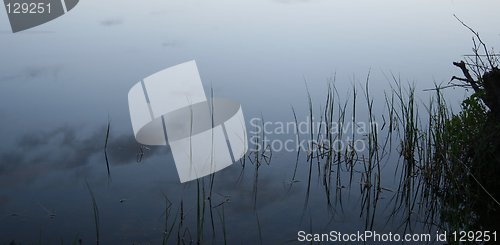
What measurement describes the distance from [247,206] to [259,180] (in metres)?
0.55

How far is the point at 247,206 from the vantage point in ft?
14.7

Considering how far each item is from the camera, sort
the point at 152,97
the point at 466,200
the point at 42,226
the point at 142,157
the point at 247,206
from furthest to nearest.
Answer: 1. the point at 152,97
2. the point at 142,157
3. the point at 247,206
4. the point at 42,226
5. the point at 466,200

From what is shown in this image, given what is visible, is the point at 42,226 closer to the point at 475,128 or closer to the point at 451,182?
the point at 451,182

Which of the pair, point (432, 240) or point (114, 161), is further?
point (114, 161)

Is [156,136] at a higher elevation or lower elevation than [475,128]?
lower

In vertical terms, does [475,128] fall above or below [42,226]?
above

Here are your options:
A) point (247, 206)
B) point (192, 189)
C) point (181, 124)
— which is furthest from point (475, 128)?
point (181, 124)

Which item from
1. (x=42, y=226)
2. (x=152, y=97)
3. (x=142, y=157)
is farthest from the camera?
(x=152, y=97)

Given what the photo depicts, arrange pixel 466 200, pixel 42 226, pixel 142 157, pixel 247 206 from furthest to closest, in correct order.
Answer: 1. pixel 142 157
2. pixel 247 206
3. pixel 42 226
4. pixel 466 200

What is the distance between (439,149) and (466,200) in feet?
1.88

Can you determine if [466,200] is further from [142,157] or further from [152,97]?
[152,97]

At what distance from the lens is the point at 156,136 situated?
5707mm

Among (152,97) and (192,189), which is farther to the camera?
(152,97)

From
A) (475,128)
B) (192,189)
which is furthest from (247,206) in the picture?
(475,128)
